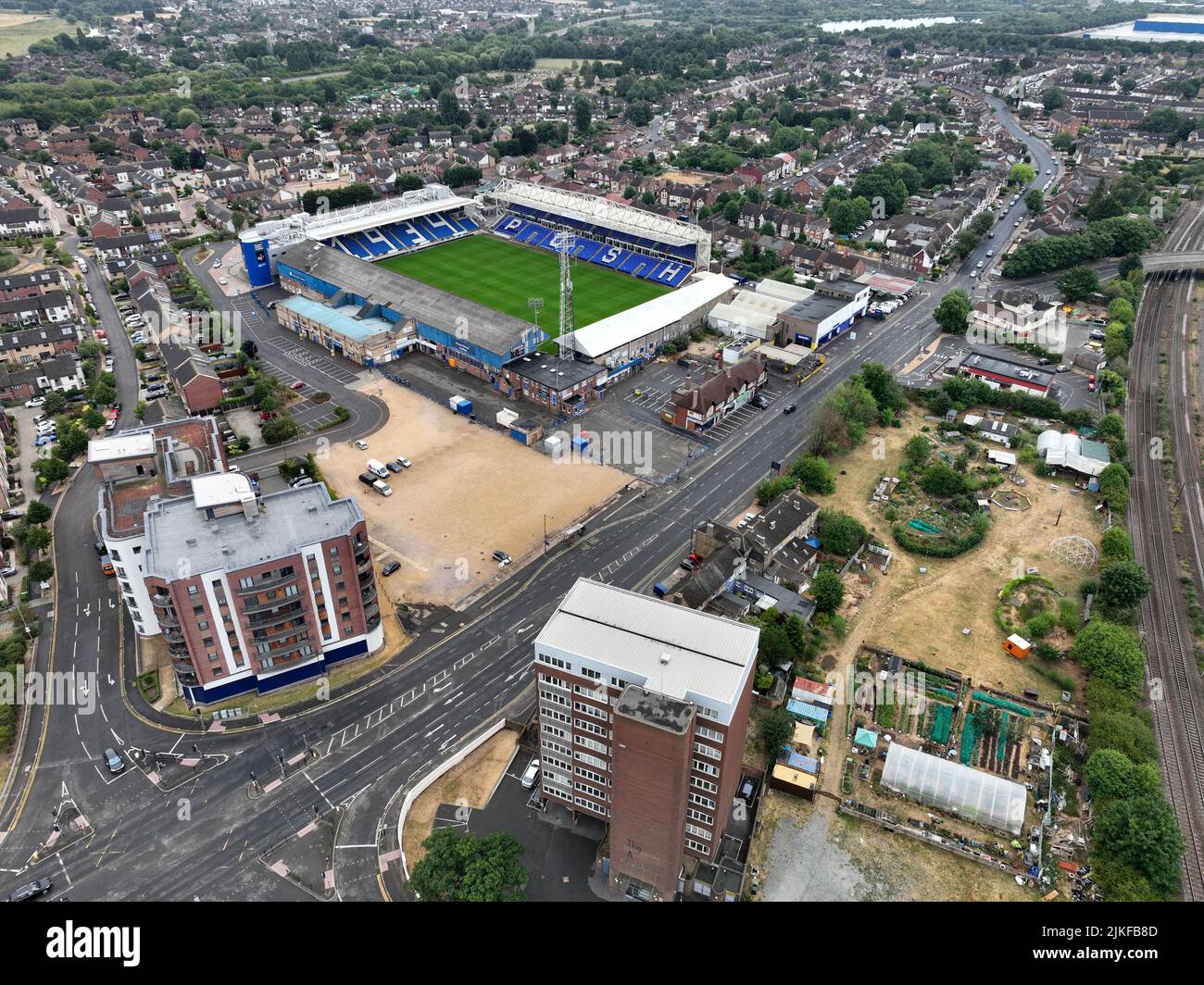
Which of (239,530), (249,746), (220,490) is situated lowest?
(249,746)

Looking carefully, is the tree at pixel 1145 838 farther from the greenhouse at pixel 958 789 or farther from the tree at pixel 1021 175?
the tree at pixel 1021 175

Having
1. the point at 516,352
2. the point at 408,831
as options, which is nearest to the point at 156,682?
the point at 408,831

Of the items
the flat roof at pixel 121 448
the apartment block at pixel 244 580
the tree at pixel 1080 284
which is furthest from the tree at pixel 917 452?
the flat roof at pixel 121 448

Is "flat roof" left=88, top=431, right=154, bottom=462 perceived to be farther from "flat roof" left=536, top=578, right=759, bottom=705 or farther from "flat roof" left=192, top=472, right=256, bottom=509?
"flat roof" left=536, top=578, right=759, bottom=705

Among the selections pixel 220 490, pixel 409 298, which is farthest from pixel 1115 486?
pixel 409 298

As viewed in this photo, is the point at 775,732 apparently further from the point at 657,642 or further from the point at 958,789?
the point at 657,642

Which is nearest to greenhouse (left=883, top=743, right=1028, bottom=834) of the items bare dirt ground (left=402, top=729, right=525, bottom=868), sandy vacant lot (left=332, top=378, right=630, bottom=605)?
bare dirt ground (left=402, top=729, right=525, bottom=868)

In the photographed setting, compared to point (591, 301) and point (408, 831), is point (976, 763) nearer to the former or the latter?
point (408, 831)
